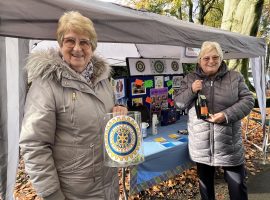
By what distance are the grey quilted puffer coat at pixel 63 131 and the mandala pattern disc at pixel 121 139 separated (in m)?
0.08

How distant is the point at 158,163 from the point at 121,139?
1.62 meters

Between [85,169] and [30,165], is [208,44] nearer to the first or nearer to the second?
[85,169]

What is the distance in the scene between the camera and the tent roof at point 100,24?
5.14 ft

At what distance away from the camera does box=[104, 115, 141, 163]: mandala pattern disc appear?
1.50 meters

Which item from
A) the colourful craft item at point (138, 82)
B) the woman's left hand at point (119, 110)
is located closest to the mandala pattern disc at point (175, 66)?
the colourful craft item at point (138, 82)

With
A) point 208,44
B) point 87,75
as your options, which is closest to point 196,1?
point 208,44

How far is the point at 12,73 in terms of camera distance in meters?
1.72

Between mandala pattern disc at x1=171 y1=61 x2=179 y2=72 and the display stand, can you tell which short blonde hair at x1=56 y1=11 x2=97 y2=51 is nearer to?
the display stand

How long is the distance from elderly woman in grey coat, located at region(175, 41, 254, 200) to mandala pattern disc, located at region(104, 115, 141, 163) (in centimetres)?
112

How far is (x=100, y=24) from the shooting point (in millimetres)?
1989

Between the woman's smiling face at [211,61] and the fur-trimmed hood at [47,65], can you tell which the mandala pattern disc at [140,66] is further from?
the fur-trimmed hood at [47,65]

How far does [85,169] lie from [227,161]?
1.49 m

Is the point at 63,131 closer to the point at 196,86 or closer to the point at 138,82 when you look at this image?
the point at 196,86

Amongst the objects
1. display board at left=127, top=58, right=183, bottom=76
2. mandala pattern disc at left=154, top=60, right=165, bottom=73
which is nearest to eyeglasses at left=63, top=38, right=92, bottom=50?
display board at left=127, top=58, right=183, bottom=76
